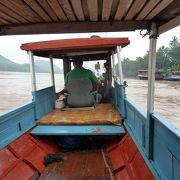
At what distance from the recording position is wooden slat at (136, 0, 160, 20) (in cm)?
262

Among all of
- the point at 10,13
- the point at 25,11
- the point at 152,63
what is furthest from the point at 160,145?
the point at 10,13

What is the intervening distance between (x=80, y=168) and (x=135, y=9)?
272cm

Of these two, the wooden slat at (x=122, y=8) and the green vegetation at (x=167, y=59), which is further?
the green vegetation at (x=167, y=59)

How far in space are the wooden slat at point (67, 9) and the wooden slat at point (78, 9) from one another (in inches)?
2.4

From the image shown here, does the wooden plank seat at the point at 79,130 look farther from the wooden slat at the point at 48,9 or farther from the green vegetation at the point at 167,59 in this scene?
the green vegetation at the point at 167,59

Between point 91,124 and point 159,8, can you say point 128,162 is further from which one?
point 159,8

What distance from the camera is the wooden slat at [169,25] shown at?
2641mm

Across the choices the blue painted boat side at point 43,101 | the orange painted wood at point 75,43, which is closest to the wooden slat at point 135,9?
the orange painted wood at point 75,43

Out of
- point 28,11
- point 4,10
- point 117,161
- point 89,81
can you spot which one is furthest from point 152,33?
point 89,81

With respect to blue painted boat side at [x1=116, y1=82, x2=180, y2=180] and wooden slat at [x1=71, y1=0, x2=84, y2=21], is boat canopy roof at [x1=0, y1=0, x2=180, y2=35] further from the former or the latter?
blue painted boat side at [x1=116, y1=82, x2=180, y2=180]

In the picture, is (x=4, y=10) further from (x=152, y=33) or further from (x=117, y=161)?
(x=117, y=161)

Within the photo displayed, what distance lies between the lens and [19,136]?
4.30 m

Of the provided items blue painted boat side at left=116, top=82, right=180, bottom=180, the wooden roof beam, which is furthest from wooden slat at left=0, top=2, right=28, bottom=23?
blue painted boat side at left=116, top=82, right=180, bottom=180

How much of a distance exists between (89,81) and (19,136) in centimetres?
264
